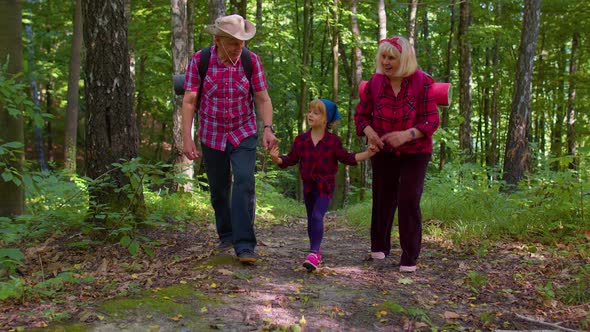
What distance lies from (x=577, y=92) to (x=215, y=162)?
1971 centimetres

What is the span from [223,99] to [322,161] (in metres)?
1.12

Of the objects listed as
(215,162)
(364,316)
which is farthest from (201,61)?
(364,316)


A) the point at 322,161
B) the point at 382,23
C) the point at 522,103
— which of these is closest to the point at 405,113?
the point at 322,161

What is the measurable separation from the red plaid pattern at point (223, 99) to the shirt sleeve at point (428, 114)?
Result: 152 cm

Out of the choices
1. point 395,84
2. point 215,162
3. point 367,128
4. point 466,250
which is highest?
point 395,84

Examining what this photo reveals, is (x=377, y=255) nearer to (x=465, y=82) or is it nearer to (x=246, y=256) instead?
(x=246, y=256)

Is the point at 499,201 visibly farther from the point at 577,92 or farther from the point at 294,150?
the point at 577,92

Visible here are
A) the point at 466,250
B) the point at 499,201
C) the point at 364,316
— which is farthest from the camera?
the point at 499,201

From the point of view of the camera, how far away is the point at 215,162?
471cm

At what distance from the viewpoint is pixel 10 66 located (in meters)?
5.99

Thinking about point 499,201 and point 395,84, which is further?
point 499,201

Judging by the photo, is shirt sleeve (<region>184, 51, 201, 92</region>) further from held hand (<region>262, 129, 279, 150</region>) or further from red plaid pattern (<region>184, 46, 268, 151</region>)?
held hand (<region>262, 129, 279, 150</region>)

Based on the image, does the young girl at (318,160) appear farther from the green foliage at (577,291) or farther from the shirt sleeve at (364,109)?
the green foliage at (577,291)

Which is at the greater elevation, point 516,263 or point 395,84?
point 395,84
